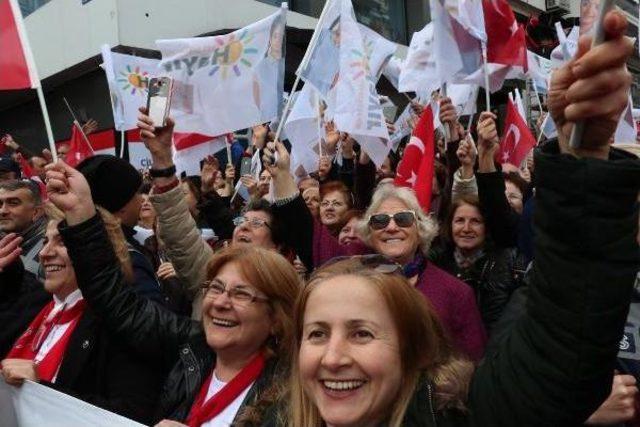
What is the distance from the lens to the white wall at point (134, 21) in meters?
11.9

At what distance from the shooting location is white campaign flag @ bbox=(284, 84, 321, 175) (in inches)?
234

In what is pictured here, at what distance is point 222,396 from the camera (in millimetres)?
2197

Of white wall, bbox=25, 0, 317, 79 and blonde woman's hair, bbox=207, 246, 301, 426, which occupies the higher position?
white wall, bbox=25, 0, 317, 79

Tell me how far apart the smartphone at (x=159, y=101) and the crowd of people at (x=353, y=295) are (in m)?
0.05

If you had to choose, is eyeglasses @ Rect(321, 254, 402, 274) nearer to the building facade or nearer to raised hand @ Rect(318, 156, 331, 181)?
raised hand @ Rect(318, 156, 331, 181)

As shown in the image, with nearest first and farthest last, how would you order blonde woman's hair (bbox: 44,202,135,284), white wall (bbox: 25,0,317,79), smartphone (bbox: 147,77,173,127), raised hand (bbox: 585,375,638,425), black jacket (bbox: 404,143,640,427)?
black jacket (bbox: 404,143,640,427), raised hand (bbox: 585,375,638,425), blonde woman's hair (bbox: 44,202,135,284), smartphone (bbox: 147,77,173,127), white wall (bbox: 25,0,317,79)

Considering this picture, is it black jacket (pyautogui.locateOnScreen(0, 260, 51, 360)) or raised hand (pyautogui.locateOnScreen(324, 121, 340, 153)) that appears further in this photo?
raised hand (pyautogui.locateOnScreen(324, 121, 340, 153))

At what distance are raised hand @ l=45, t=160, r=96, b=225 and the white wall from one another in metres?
9.82

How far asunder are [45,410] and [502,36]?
13.8 feet

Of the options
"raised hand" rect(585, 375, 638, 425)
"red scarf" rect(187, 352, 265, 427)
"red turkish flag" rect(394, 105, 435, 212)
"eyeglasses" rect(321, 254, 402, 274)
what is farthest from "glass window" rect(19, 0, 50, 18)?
"raised hand" rect(585, 375, 638, 425)

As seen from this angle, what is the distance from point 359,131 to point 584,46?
377cm

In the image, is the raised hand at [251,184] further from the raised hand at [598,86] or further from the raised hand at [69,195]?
the raised hand at [598,86]

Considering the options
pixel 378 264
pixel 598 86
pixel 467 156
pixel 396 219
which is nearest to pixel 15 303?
pixel 396 219

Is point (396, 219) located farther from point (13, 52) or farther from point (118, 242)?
point (13, 52)
